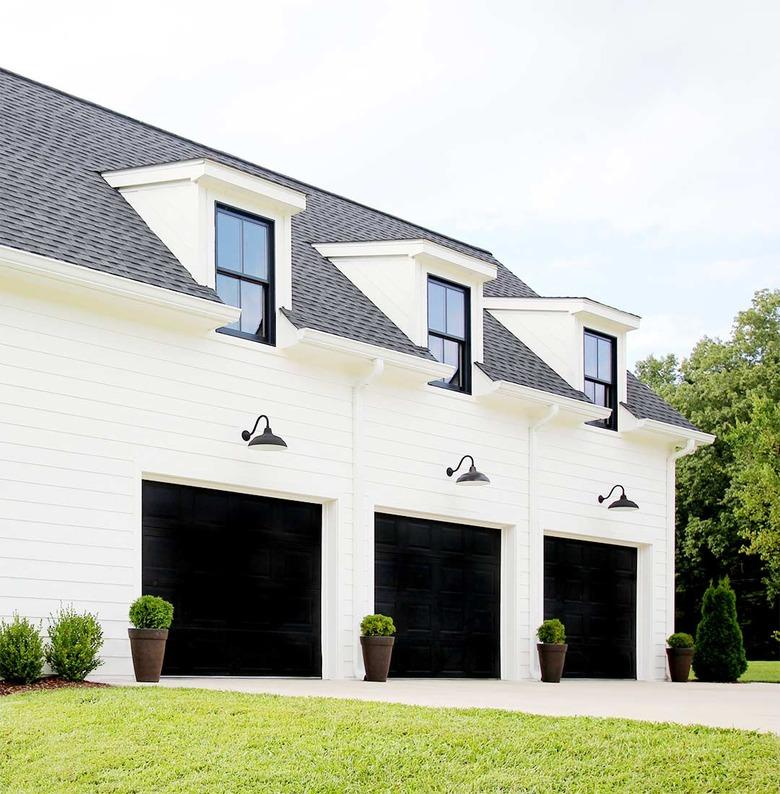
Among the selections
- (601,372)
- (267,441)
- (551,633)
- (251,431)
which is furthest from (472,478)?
(601,372)

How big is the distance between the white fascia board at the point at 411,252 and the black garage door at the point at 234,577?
3900mm

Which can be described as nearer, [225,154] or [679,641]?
[225,154]

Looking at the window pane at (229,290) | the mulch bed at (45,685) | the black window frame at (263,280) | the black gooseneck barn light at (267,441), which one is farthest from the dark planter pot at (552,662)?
the mulch bed at (45,685)

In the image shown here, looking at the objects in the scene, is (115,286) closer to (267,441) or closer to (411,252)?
(267,441)

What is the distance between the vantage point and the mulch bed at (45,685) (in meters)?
10.7

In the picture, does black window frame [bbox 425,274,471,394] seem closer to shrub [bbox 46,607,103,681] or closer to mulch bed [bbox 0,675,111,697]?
shrub [bbox 46,607,103,681]

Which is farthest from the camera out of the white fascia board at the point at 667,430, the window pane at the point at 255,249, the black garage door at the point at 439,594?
the white fascia board at the point at 667,430

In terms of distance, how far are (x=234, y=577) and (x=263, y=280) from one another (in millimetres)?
3546

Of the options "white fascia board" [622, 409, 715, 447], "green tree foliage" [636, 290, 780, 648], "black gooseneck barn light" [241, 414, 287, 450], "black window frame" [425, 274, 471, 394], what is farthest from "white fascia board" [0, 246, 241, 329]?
"green tree foliage" [636, 290, 780, 648]

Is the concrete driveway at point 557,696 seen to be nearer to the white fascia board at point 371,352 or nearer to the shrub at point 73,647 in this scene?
the shrub at point 73,647

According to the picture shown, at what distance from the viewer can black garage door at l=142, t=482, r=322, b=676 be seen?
13.3 m

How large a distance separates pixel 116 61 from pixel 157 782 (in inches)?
697

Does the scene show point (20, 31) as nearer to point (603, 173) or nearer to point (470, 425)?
point (470, 425)

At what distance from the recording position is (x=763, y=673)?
2644cm
